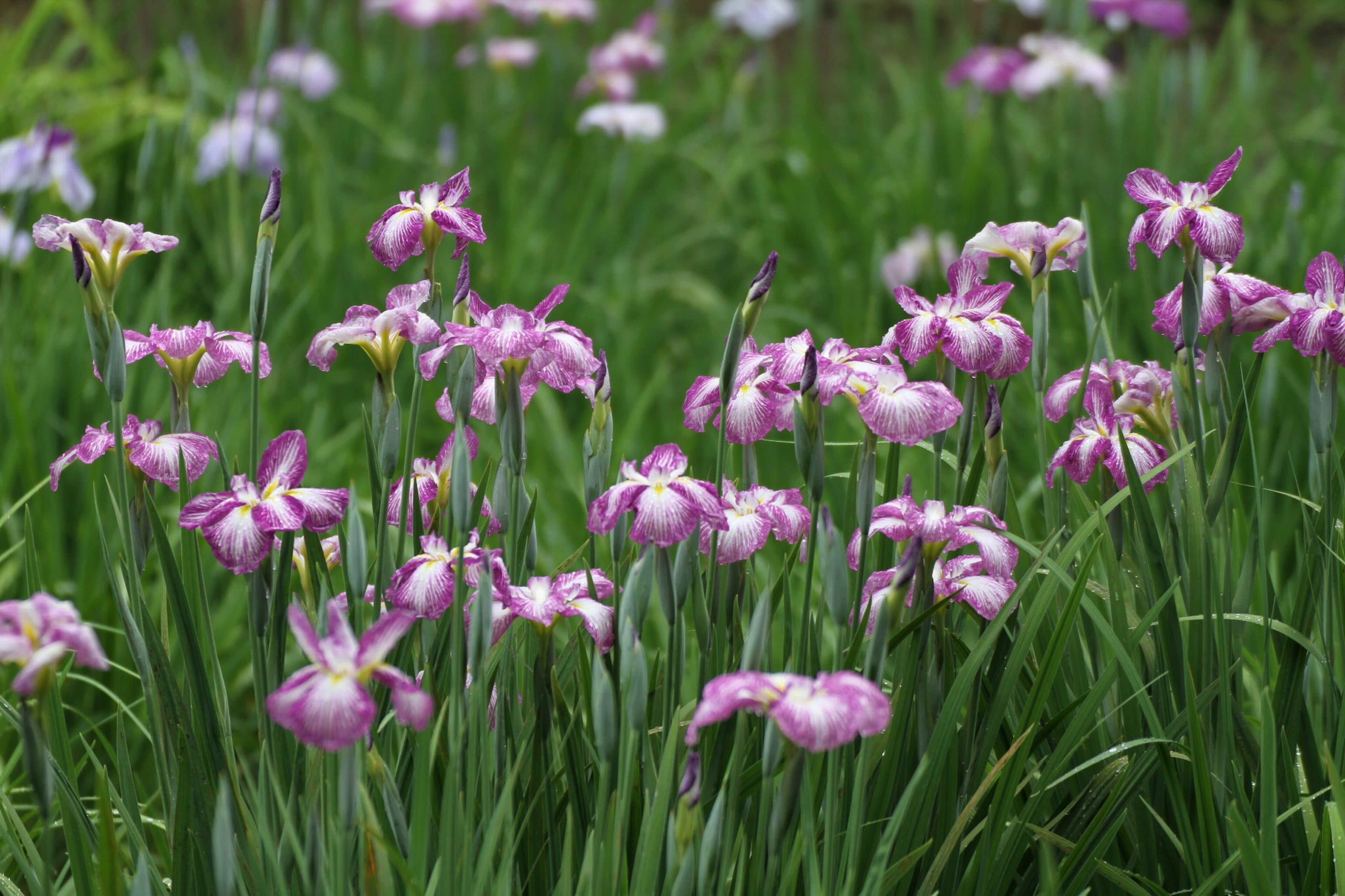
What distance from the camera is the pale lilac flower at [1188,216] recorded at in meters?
1.10

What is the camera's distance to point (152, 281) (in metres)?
3.12

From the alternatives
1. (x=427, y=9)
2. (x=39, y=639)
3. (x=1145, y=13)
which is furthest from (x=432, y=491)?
(x=1145, y=13)

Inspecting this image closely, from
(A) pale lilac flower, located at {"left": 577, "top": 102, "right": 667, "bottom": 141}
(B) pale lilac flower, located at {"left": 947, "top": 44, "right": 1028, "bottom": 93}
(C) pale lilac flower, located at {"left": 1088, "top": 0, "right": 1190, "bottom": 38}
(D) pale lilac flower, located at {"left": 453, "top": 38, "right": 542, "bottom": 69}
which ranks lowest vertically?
(A) pale lilac flower, located at {"left": 577, "top": 102, "right": 667, "bottom": 141}

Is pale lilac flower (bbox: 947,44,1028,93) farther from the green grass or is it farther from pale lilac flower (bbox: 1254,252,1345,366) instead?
pale lilac flower (bbox: 1254,252,1345,366)

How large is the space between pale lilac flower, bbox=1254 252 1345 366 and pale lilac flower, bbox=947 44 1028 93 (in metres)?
2.72

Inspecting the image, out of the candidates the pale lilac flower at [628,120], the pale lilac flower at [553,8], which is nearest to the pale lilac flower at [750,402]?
the pale lilac flower at [628,120]

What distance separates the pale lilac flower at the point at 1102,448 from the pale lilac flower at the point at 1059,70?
2.79m

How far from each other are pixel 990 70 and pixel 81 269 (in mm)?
3268

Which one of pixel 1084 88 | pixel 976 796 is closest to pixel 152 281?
pixel 976 796

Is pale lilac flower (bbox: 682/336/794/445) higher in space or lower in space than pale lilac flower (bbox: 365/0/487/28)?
lower

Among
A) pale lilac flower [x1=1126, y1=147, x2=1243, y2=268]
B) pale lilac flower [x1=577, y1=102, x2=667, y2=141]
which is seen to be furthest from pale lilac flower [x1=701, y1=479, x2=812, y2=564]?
pale lilac flower [x1=577, y1=102, x2=667, y2=141]

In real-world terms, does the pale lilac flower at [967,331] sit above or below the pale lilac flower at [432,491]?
above

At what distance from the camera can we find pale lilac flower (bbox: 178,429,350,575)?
96cm

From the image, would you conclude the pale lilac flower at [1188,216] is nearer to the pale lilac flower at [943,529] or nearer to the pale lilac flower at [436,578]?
the pale lilac flower at [943,529]
